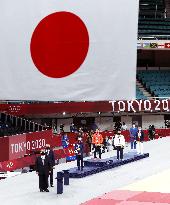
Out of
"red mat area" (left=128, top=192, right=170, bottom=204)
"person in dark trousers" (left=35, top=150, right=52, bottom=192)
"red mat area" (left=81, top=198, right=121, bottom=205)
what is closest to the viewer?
"red mat area" (left=81, top=198, right=121, bottom=205)

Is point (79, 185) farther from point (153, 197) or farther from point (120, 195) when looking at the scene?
point (153, 197)

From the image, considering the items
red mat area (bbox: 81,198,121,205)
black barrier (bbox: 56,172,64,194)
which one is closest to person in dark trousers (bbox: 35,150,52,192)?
black barrier (bbox: 56,172,64,194)

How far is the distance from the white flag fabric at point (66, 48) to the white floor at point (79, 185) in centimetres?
354

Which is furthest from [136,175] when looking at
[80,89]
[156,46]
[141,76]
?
[141,76]

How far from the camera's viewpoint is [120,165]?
24703 mm

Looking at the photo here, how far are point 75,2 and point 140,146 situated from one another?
15164mm

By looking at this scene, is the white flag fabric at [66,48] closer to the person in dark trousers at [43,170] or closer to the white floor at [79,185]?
the person in dark trousers at [43,170]

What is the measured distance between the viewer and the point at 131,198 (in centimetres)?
1617

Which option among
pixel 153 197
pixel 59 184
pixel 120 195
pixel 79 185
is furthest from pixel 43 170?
pixel 153 197

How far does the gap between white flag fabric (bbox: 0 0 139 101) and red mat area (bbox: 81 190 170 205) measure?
3.30 m

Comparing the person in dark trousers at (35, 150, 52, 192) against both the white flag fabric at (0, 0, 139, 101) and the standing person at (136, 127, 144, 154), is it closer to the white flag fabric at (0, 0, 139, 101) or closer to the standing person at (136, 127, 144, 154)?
the white flag fabric at (0, 0, 139, 101)

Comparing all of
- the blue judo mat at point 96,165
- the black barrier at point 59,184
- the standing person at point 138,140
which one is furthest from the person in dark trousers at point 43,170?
the standing person at point 138,140

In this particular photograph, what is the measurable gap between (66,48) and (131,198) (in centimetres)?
533

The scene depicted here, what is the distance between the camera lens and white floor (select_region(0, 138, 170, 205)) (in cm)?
1670
